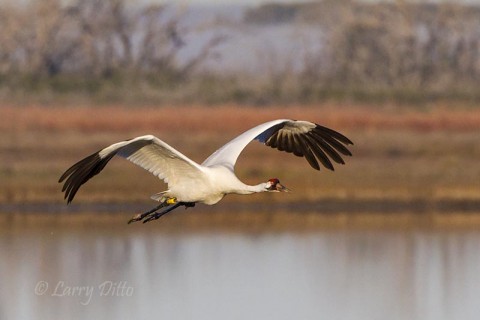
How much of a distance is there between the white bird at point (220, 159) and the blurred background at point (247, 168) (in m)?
1.94

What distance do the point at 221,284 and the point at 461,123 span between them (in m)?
10.7

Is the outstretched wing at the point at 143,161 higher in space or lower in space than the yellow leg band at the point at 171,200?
higher

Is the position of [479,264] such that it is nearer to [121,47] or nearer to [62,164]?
[62,164]

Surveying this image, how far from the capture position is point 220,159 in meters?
14.7

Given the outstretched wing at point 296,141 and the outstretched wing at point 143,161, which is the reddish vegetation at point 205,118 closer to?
the outstretched wing at point 296,141

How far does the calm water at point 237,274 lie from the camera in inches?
654

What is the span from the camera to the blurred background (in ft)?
57.8

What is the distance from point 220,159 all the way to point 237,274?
3905mm

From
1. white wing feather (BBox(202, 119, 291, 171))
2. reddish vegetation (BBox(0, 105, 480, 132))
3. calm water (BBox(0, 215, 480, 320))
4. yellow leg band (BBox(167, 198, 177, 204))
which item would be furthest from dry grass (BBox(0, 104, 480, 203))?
white wing feather (BBox(202, 119, 291, 171))
